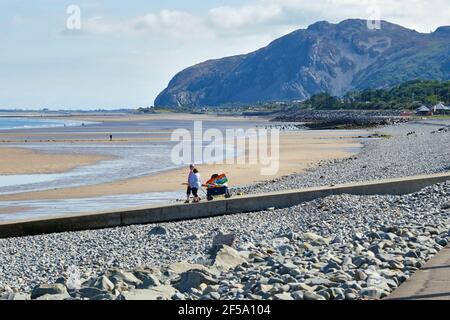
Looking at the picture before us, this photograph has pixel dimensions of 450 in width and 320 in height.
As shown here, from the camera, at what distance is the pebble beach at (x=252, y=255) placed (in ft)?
31.0

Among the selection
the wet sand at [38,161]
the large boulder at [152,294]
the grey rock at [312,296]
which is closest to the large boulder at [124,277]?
the large boulder at [152,294]

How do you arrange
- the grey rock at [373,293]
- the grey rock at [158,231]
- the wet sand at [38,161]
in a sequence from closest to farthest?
the grey rock at [373,293] → the grey rock at [158,231] → the wet sand at [38,161]

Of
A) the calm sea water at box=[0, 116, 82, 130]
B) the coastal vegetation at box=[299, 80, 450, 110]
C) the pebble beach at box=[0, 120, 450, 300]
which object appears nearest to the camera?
the pebble beach at box=[0, 120, 450, 300]

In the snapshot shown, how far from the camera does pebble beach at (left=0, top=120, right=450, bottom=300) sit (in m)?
9.46

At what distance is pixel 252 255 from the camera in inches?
484

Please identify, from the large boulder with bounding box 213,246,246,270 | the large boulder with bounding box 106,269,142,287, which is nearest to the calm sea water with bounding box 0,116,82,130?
the large boulder with bounding box 213,246,246,270

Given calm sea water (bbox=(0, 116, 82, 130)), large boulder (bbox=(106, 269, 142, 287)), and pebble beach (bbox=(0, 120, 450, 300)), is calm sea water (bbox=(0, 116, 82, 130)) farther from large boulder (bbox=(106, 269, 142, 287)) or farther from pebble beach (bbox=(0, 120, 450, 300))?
large boulder (bbox=(106, 269, 142, 287))

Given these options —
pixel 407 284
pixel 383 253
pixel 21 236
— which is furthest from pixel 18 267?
pixel 407 284

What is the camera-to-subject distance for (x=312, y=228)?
52.6 ft

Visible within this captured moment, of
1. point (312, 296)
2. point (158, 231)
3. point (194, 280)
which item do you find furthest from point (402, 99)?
point (312, 296)

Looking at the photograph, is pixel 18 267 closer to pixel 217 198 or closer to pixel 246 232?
pixel 246 232

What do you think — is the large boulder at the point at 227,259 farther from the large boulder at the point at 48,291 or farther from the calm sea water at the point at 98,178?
the calm sea water at the point at 98,178

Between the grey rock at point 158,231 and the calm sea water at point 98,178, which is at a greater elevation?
the grey rock at point 158,231

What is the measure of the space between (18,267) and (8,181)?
2278cm
